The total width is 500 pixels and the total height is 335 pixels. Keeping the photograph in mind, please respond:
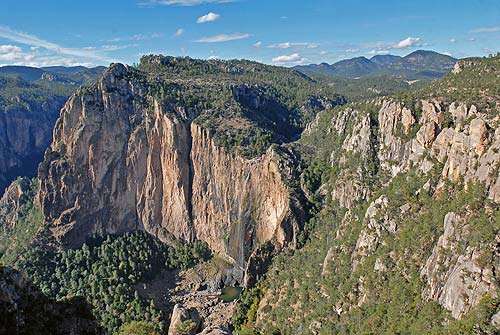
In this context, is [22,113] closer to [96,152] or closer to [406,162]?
[96,152]

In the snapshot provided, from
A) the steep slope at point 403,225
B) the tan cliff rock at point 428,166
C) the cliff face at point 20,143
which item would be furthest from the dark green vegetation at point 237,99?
Result: the cliff face at point 20,143

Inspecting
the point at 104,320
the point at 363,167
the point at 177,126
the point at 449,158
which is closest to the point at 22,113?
the point at 177,126

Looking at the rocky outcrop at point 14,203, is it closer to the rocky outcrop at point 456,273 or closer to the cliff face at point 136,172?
the cliff face at point 136,172

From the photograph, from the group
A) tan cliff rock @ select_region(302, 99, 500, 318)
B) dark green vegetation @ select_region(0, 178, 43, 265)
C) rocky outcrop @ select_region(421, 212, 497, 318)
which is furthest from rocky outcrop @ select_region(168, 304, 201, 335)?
dark green vegetation @ select_region(0, 178, 43, 265)

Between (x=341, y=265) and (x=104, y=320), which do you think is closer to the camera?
(x=341, y=265)

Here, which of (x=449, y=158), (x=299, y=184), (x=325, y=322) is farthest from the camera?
(x=299, y=184)

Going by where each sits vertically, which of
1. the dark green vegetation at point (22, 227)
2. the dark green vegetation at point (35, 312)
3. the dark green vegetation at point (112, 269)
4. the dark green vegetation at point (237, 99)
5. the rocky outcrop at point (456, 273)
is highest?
the dark green vegetation at point (237, 99)
